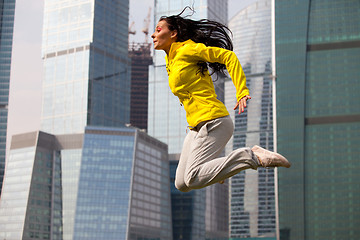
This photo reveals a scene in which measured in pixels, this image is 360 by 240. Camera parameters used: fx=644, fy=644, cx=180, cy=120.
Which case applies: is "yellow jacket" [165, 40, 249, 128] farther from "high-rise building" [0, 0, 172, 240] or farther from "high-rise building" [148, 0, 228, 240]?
"high-rise building" [148, 0, 228, 240]

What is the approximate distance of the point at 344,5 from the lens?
147125mm

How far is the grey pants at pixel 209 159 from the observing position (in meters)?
9.63

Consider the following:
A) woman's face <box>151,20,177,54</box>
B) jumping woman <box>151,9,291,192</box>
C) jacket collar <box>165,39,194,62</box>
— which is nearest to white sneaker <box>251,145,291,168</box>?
jumping woman <box>151,9,291,192</box>

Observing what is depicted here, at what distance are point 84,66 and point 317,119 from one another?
229 feet

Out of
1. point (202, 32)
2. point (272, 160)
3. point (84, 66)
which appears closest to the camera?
point (272, 160)

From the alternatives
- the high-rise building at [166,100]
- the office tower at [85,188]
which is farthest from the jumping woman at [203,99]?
the high-rise building at [166,100]

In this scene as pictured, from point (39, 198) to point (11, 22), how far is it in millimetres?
62794

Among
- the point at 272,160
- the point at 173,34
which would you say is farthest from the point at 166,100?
the point at 272,160

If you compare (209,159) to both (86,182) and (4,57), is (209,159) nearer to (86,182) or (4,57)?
(86,182)

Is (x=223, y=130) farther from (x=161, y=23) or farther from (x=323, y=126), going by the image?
(x=323, y=126)

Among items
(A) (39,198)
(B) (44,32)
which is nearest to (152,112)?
(B) (44,32)

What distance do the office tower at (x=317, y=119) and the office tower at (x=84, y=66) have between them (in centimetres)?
5727

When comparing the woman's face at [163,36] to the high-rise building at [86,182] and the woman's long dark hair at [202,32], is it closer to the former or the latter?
the woman's long dark hair at [202,32]

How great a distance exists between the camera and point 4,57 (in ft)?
576
